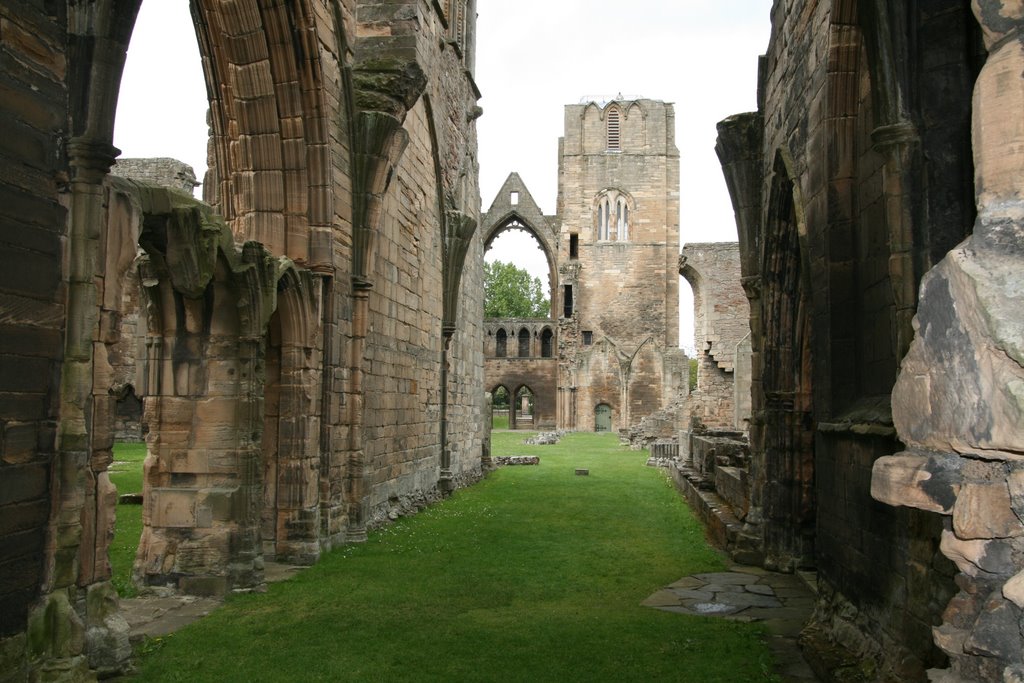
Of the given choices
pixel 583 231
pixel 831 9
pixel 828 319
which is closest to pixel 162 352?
pixel 828 319

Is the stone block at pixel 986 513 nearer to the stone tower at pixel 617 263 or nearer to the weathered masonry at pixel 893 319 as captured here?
the weathered masonry at pixel 893 319

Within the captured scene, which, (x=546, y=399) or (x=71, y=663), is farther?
(x=546, y=399)

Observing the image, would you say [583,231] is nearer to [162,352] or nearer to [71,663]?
[162,352]

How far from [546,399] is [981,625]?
43926 millimetres

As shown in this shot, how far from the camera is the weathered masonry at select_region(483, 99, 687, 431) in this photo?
134 ft

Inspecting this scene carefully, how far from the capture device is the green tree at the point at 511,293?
2712 inches

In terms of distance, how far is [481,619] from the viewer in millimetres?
6199

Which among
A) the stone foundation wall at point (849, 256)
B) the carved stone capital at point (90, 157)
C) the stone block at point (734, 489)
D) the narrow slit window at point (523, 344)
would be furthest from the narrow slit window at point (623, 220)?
the carved stone capital at point (90, 157)

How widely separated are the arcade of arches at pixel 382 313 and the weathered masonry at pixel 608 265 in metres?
27.1

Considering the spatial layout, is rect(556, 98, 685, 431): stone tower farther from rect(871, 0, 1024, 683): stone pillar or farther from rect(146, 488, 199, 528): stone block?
rect(871, 0, 1024, 683): stone pillar

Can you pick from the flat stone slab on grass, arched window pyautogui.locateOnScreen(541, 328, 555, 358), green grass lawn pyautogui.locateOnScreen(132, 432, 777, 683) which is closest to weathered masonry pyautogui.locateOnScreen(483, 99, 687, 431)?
arched window pyautogui.locateOnScreen(541, 328, 555, 358)

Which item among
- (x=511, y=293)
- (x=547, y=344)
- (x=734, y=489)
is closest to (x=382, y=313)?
(x=734, y=489)

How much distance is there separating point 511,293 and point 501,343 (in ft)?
75.0

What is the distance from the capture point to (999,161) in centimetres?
189
